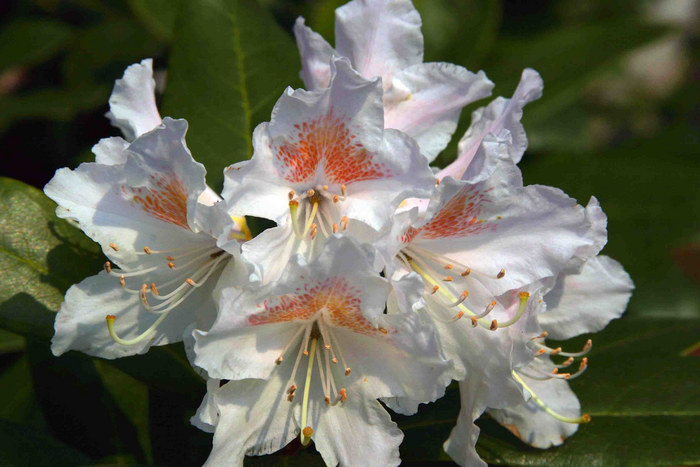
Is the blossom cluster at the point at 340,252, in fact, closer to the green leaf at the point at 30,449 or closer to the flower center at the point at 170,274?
the flower center at the point at 170,274

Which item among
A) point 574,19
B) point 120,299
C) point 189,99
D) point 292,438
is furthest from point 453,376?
point 574,19

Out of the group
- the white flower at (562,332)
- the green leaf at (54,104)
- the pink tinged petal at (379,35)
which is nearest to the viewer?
the pink tinged petal at (379,35)

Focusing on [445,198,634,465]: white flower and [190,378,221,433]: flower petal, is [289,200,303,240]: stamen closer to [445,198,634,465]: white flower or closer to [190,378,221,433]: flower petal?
[190,378,221,433]: flower petal

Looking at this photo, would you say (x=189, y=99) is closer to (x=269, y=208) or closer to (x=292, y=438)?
(x=269, y=208)

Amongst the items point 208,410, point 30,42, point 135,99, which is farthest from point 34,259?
point 30,42

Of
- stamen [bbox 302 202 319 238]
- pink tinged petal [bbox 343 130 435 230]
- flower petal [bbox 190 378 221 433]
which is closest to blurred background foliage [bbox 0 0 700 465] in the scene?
flower petal [bbox 190 378 221 433]

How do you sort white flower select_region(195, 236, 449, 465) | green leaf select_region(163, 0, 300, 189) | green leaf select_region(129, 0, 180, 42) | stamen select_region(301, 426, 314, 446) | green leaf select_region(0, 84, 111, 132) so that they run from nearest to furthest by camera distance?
white flower select_region(195, 236, 449, 465)
stamen select_region(301, 426, 314, 446)
green leaf select_region(163, 0, 300, 189)
green leaf select_region(129, 0, 180, 42)
green leaf select_region(0, 84, 111, 132)

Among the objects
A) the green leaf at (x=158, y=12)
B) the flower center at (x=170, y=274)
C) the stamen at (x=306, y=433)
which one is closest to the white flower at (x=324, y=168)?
the flower center at (x=170, y=274)
